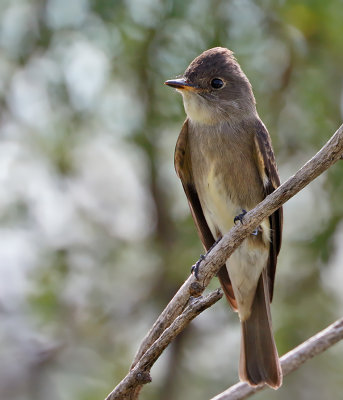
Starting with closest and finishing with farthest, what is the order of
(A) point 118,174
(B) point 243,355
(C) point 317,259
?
(B) point 243,355
(C) point 317,259
(A) point 118,174

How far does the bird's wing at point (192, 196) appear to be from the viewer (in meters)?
4.59

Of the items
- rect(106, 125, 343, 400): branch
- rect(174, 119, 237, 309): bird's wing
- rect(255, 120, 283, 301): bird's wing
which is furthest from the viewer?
rect(174, 119, 237, 309): bird's wing

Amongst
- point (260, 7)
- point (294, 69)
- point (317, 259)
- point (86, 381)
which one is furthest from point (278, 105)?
point (86, 381)

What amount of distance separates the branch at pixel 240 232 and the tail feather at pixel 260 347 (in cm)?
84

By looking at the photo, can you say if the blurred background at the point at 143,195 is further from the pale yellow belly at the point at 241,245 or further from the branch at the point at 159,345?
the branch at the point at 159,345

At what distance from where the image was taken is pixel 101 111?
5.66m

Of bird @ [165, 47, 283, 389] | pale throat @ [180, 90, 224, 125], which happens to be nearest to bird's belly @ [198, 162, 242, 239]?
bird @ [165, 47, 283, 389]

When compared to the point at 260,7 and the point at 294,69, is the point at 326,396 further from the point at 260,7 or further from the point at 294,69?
the point at 260,7

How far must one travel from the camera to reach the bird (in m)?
4.39

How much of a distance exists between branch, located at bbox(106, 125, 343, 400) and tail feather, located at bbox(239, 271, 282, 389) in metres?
0.84

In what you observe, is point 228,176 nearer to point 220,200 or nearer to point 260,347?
point 220,200

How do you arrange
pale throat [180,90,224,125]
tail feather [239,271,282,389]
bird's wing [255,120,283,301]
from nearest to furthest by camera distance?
tail feather [239,271,282,389], bird's wing [255,120,283,301], pale throat [180,90,224,125]

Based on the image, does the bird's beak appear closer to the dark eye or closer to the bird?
the bird

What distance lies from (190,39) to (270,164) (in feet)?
4.67
